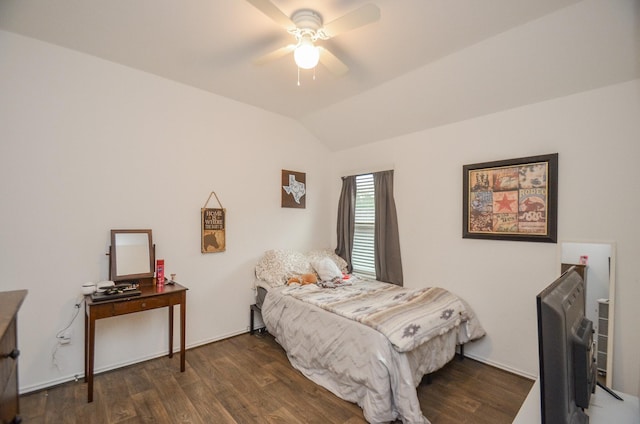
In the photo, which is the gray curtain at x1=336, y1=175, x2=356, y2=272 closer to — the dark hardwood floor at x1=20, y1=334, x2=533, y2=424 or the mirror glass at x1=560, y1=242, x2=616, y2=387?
the dark hardwood floor at x1=20, y1=334, x2=533, y2=424

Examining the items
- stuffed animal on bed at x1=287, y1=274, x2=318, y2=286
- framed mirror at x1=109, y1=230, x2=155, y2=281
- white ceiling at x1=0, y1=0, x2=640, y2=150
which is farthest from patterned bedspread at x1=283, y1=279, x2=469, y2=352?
white ceiling at x1=0, y1=0, x2=640, y2=150

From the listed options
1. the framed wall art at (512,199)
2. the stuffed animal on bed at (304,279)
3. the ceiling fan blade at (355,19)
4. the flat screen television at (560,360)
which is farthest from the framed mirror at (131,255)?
the framed wall art at (512,199)

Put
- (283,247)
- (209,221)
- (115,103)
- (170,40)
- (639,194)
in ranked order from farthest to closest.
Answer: (283,247) < (209,221) < (115,103) < (170,40) < (639,194)

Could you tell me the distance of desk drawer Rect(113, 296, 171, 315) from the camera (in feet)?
7.14

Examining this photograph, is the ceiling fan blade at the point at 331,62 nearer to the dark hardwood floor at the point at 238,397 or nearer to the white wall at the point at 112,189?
the white wall at the point at 112,189

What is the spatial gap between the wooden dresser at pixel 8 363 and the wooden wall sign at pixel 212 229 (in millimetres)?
1552

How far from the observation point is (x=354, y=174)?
155 inches

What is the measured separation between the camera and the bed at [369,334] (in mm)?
1903

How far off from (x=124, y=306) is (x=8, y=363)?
0.92 metres

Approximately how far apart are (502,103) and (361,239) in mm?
2160

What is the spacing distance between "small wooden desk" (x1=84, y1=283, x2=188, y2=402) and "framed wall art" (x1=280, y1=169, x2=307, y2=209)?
1673mm

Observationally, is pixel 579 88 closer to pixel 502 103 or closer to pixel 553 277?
pixel 502 103

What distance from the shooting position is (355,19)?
5.46 ft

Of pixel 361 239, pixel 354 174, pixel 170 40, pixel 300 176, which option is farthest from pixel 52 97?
pixel 361 239
